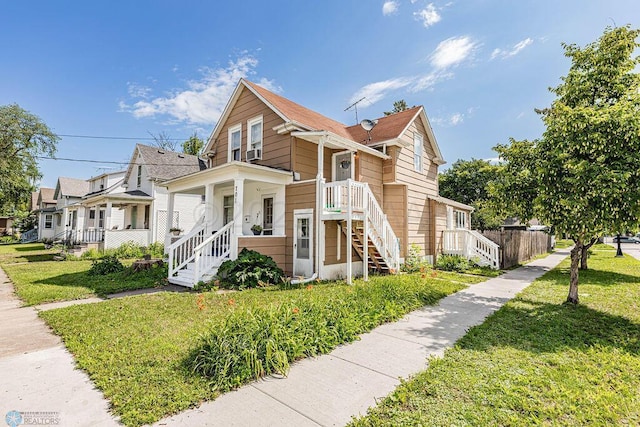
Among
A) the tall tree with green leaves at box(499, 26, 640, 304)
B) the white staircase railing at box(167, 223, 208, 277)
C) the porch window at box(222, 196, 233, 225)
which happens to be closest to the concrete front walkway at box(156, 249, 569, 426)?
the tall tree with green leaves at box(499, 26, 640, 304)

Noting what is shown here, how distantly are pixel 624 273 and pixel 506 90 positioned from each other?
8.54 metres

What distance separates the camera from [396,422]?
2652 mm

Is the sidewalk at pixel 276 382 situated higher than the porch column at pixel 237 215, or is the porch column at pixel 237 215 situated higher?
the porch column at pixel 237 215

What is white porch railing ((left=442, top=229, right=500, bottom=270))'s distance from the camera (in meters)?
12.8

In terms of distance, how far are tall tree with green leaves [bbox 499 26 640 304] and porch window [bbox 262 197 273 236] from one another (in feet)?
25.3

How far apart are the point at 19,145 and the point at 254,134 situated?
31.4 m

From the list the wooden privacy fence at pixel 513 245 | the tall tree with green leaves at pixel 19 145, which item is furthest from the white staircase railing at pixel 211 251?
the tall tree with green leaves at pixel 19 145

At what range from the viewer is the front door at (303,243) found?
9773 mm

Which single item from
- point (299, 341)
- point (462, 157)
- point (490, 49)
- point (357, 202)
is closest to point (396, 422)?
point (299, 341)

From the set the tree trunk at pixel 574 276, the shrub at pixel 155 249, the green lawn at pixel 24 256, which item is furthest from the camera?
the shrub at pixel 155 249

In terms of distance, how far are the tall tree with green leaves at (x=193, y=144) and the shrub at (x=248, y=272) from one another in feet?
96.9

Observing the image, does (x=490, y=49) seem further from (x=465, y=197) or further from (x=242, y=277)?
(x=465, y=197)

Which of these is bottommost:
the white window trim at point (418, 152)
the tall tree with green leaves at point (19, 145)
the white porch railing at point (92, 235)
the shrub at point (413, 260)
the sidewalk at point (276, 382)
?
the sidewalk at point (276, 382)

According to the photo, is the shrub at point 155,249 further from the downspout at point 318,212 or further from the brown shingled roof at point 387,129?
the brown shingled roof at point 387,129
